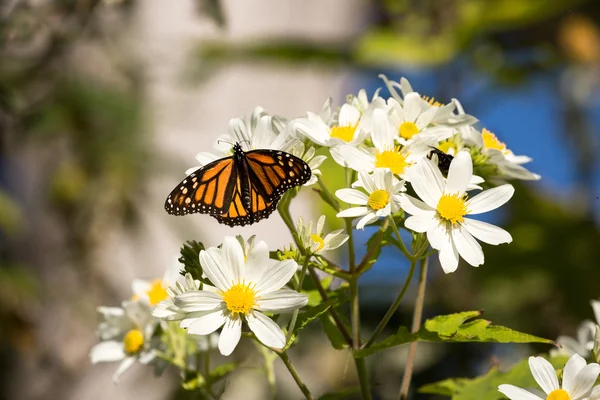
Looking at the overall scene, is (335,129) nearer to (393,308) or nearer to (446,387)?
(393,308)

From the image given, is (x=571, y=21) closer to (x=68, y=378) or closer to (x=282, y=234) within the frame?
(x=282, y=234)

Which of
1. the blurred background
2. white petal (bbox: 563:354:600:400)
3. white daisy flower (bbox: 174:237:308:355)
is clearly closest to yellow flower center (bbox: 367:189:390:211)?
white daisy flower (bbox: 174:237:308:355)

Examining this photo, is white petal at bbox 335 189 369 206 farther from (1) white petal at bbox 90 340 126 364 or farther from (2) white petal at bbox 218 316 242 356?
(1) white petal at bbox 90 340 126 364

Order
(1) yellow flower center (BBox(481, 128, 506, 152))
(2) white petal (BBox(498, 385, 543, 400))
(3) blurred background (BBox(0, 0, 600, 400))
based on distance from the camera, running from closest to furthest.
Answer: (2) white petal (BBox(498, 385, 543, 400)) < (1) yellow flower center (BBox(481, 128, 506, 152)) < (3) blurred background (BBox(0, 0, 600, 400))

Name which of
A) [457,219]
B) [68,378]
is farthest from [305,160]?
[68,378]

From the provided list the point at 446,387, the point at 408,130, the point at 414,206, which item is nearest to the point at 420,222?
the point at 414,206
